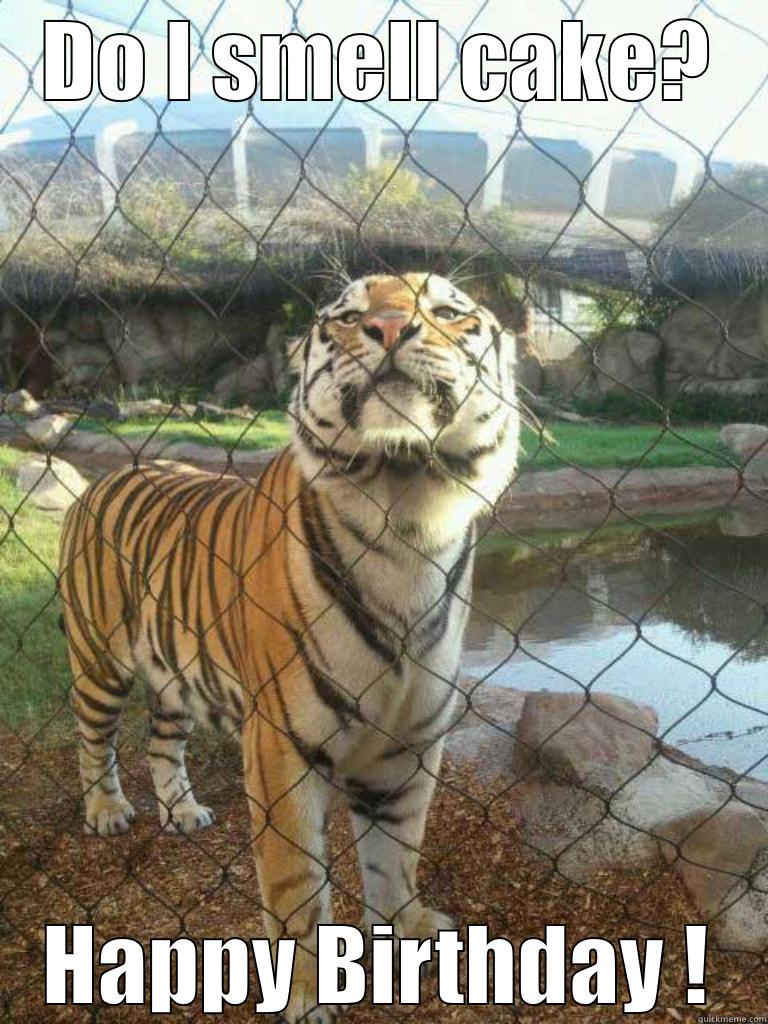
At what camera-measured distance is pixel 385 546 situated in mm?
1593

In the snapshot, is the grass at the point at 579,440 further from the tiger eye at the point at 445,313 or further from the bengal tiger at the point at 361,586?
the tiger eye at the point at 445,313

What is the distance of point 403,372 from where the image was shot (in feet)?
4.52

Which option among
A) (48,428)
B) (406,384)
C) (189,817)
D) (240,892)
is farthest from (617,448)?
(406,384)

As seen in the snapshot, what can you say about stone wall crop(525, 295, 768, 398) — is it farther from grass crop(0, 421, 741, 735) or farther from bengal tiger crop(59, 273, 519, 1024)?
bengal tiger crop(59, 273, 519, 1024)

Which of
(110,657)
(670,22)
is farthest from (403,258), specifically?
(670,22)

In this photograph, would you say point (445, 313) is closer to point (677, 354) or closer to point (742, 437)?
point (742, 437)

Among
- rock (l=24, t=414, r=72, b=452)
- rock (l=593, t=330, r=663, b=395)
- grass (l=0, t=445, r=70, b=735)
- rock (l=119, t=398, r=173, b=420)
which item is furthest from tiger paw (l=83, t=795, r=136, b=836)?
rock (l=593, t=330, r=663, b=395)

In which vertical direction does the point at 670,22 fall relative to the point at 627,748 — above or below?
above

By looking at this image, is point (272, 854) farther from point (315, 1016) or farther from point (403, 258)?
point (403, 258)

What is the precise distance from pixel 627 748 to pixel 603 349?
37.9 feet

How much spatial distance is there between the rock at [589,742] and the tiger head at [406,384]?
774 mm

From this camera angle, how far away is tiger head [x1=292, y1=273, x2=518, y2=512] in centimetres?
138

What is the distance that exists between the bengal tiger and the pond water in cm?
47

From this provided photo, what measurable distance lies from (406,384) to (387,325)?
78mm
